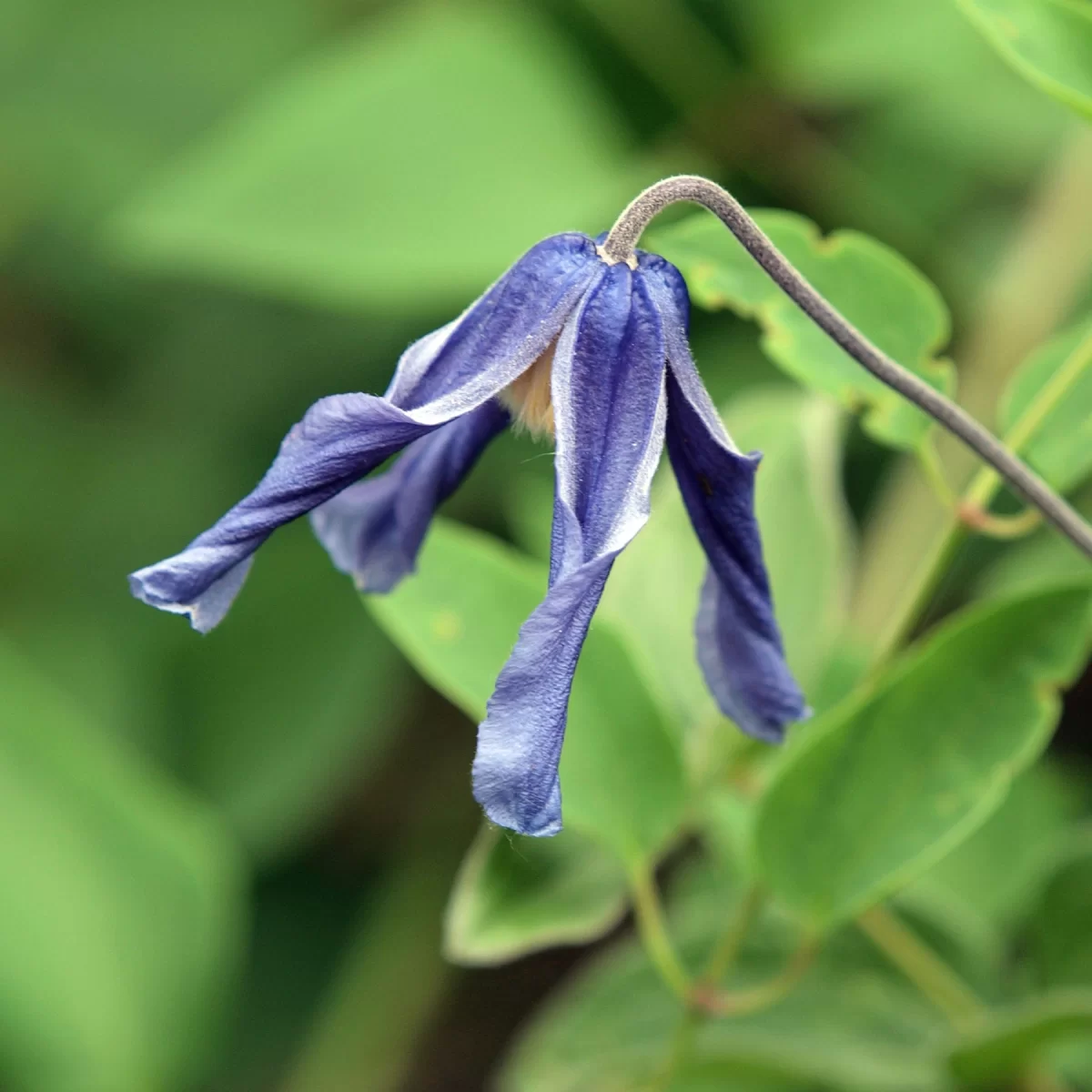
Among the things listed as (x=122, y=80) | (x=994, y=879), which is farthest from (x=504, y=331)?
(x=122, y=80)

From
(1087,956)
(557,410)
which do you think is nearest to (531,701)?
(557,410)

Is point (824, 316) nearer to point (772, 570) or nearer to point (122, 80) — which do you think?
point (772, 570)

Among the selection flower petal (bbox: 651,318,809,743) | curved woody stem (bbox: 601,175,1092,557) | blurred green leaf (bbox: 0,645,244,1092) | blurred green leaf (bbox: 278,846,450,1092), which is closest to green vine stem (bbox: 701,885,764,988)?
flower petal (bbox: 651,318,809,743)

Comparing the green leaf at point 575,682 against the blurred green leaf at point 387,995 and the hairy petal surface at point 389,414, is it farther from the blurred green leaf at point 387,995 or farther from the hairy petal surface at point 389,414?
the blurred green leaf at point 387,995

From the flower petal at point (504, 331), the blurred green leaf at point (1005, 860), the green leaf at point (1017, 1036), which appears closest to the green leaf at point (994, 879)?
the blurred green leaf at point (1005, 860)

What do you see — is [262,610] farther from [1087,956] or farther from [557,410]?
[557,410]
